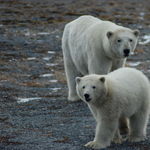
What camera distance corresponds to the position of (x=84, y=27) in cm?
794

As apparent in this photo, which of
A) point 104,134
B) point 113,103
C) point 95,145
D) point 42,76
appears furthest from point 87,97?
point 42,76

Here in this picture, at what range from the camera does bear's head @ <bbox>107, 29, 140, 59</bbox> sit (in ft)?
21.1

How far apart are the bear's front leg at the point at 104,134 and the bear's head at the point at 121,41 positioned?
203 cm

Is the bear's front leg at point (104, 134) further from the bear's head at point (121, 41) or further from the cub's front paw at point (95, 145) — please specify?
the bear's head at point (121, 41)

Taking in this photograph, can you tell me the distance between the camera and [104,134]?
190 inches

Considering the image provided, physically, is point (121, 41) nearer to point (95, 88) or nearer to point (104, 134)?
point (95, 88)

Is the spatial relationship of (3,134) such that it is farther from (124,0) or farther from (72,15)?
(124,0)

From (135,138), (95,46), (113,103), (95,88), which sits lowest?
(135,138)

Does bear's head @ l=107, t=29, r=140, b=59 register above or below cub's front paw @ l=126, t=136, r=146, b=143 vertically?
above

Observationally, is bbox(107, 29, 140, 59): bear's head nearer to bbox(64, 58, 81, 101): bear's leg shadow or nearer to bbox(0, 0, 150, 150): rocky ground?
bbox(0, 0, 150, 150): rocky ground

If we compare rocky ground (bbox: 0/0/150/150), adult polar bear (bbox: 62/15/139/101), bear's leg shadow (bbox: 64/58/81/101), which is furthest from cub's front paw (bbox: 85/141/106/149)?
bear's leg shadow (bbox: 64/58/81/101)

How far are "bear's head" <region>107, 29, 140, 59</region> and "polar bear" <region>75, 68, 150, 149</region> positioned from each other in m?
1.28

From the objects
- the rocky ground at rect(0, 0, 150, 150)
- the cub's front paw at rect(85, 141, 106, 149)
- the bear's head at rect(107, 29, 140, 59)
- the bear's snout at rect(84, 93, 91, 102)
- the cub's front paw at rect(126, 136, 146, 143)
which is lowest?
the rocky ground at rect(0, 0, 150, 150)

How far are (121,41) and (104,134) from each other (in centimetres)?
231
